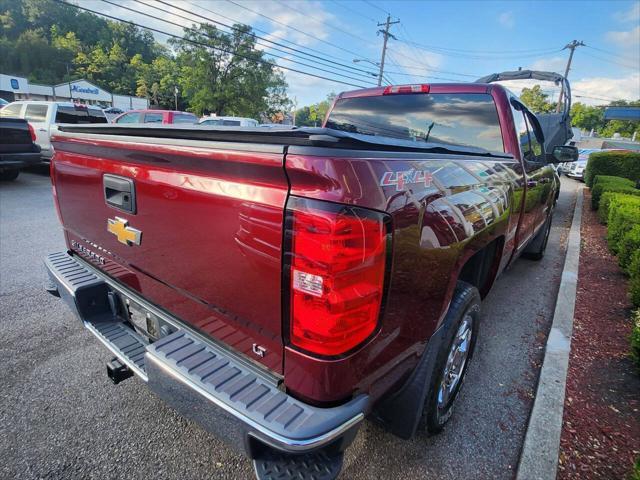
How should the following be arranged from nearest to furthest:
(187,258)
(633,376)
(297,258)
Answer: (297,258), (187,258), (633,376)

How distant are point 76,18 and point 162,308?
116385 millimetres

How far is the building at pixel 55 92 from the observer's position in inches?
1783

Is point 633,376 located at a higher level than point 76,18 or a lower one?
lower

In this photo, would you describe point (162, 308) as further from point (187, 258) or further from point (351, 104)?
point (351, 104)

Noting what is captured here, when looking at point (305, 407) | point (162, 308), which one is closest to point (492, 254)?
point (305, 407)

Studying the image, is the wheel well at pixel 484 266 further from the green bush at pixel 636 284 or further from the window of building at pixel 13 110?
the window of building at pixel 13 110

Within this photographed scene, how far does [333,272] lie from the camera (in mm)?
1170

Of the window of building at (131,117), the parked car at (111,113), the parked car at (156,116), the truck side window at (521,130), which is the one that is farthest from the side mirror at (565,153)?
the parked car at (111,113)

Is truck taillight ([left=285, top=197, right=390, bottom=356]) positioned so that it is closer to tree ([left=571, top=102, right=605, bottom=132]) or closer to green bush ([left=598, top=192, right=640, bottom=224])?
green bush ([left=598, top=192, right=640, bottom=224])

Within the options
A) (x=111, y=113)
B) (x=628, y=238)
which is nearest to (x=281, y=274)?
(x=628, y=238)

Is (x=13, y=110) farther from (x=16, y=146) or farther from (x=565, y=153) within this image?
(x=565, y=153)

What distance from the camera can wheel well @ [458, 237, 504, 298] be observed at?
8.22 feet

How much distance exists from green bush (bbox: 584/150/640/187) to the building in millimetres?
56651

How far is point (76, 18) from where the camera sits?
87812 millimetres
